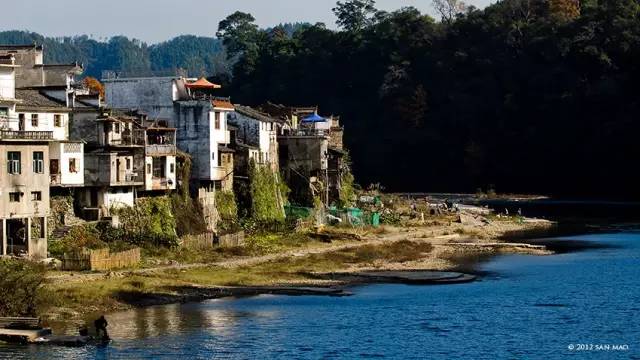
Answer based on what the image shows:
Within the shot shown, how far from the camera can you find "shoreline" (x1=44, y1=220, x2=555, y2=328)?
211 feet

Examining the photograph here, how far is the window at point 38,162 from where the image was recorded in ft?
A: 234

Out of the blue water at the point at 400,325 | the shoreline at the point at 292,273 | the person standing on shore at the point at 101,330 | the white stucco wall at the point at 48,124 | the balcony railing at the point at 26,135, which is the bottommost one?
the blue water at the point at 400,325

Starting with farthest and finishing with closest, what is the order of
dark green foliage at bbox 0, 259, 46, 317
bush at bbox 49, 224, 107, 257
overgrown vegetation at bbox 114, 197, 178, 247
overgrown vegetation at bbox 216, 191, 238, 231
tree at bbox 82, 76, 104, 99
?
tree at bbox 82, 76, 104, 99 → overgrown vegetation at bbox 216, 191, 238, 231 → overgrown vegetation at bbox 114, 197, 178, 247 → bush at bbox 49, 224, 107, 257 → dark green foliage at bbox 0, 259, 46, 317

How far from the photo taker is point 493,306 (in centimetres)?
7000

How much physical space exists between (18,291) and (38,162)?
15.8 metres

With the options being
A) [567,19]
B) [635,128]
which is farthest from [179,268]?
[567,19]

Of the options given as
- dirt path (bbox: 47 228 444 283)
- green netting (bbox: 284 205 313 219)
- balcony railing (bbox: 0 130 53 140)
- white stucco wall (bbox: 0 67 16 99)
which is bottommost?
dirt path (bbox: 47 228 444 283)

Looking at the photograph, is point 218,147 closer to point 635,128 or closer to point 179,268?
point 179,268

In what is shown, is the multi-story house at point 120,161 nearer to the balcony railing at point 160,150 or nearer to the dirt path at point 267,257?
the balcony railing at point 160,150

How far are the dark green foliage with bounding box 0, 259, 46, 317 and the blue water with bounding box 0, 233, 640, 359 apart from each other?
406cm

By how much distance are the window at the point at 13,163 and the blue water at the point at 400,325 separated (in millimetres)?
11980

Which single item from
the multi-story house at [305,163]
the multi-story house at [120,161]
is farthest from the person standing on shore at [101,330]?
the multi-story house at [305,163]

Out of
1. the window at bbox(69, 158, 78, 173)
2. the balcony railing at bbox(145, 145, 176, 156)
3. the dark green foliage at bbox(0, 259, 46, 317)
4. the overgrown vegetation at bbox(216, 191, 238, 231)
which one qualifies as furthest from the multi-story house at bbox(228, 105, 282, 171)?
the dark green foliage at bbox(0, 259, 46, 317)

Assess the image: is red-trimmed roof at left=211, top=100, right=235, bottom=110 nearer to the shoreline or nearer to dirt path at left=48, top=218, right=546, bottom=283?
dirt path at left=48, top=218, right=546, bottom=283
